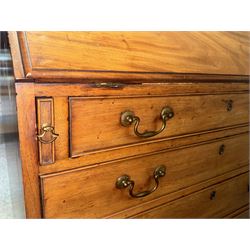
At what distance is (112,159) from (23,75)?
241 mm

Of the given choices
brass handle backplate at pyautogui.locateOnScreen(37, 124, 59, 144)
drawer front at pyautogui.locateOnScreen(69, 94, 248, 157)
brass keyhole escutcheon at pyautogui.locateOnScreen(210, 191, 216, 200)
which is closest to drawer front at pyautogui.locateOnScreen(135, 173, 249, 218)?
brass keyhole escutcheon at pyautogui.locateOnScreen(210, 191, 216, 200)

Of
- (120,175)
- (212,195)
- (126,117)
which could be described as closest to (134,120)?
(126,117)

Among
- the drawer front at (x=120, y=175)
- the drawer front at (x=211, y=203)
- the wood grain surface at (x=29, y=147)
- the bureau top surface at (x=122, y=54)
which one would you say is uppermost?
the bureau top surface at (x=122, y=54)

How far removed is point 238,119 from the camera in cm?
73

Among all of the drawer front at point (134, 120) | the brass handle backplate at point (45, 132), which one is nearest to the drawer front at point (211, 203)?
the drawer front at point (134, 120)

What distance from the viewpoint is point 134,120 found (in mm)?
492

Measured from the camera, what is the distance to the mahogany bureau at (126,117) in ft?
1.40

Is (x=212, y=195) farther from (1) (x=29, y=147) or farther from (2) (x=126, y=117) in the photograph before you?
(1) (x=29, y=147)

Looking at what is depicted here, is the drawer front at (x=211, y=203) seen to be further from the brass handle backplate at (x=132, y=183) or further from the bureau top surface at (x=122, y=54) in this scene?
the bureau top surface at (x=122, y=54)

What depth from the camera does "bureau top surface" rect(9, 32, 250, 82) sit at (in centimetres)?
42

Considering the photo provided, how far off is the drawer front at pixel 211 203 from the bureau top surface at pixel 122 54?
35 centimetres

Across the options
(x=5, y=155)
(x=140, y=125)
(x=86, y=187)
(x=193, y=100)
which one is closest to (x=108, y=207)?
(x=86, y=187)

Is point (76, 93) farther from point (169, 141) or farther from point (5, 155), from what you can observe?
point (5, 155)

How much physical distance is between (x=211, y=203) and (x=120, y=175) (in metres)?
0.38
